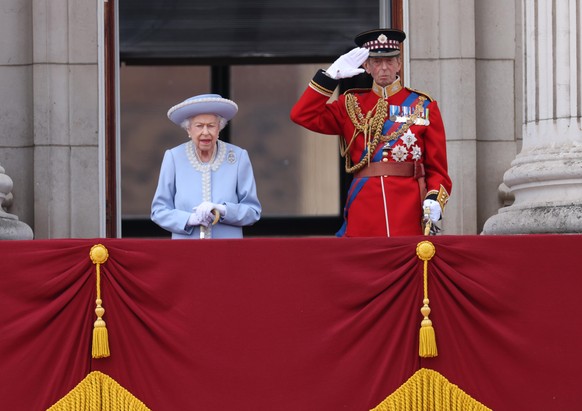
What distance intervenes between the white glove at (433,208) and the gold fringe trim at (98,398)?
6.88 ft

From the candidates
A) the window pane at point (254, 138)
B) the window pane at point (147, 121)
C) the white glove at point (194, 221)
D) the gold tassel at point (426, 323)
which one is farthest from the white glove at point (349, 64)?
the window pane at point (147, 121)

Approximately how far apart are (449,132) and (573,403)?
13.2 feet

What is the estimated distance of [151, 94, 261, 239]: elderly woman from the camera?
920 cm

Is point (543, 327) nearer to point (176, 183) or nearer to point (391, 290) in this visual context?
point (391, 290)

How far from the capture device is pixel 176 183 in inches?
369

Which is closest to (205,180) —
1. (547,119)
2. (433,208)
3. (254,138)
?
(433,208)

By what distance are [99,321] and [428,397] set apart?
179 cm

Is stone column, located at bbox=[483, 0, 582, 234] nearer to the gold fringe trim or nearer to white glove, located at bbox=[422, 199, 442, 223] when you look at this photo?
white glove, located at bbox=[422, 199, 442, 223]

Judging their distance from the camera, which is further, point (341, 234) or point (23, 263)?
point (341, 234)

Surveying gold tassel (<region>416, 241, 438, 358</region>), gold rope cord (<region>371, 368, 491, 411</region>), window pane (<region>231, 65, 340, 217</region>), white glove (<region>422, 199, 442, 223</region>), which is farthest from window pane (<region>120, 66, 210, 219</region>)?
gold rope cord (<region>371, 368, 491, 411</region>)

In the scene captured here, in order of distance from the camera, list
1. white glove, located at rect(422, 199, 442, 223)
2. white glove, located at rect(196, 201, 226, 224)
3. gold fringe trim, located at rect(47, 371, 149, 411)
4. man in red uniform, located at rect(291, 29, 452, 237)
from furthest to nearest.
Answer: man in red uniform, located at rect(291, 29, 452, 237) → white glove, located at rect(422, 199, 442, 223) → white glove, located at rect(196, 201, 226, 224) → gold fringe trim, located at rect(47, 371, 149, 411)

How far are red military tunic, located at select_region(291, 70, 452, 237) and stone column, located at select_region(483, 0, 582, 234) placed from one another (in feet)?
2.97

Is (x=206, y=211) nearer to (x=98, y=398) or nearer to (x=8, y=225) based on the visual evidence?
(x=98, y=398)

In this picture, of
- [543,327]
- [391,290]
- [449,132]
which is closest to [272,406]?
[391,290]
